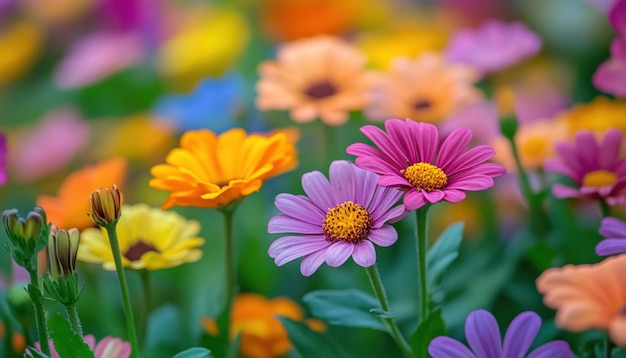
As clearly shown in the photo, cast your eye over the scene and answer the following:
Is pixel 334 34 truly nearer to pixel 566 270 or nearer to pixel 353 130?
pixel 353 130

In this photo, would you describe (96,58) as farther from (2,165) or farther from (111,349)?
(111,349)

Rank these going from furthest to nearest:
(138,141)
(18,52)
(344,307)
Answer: (18,52) → (138,141) → (344,307)

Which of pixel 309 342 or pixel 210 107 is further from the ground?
pixel 210 107

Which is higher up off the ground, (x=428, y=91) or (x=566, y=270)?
(x=428, y=91)

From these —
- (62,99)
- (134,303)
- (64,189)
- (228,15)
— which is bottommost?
(134,303)

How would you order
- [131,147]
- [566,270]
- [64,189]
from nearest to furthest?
1. [566,270]
2. [64,189]
3. [131,147]

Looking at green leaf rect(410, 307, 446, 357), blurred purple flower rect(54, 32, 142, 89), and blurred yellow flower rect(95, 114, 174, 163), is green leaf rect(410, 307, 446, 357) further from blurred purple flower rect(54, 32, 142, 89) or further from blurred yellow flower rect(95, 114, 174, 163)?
blurred purple flower rect(54, 32, 142, 89)

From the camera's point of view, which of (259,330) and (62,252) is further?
(259,330)

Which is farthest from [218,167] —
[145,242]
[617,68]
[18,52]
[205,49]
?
[18,52]

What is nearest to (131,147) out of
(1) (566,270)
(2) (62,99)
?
(2) (62,99)
